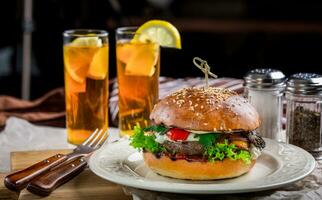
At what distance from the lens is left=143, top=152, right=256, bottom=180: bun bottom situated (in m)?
1.65

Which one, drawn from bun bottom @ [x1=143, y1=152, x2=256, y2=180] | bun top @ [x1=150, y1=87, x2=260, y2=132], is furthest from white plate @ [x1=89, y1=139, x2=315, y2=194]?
bun top @ [x1=150, y1=87, x2=260, y2=132]

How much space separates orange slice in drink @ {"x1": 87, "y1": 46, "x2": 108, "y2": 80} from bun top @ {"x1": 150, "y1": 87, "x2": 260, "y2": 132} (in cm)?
40

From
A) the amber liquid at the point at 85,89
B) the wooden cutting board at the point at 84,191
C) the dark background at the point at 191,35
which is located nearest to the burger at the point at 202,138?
the wooden cutting board at the point at 84,191

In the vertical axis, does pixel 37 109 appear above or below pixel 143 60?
below

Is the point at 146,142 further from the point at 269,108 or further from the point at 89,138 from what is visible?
the point at 269,108

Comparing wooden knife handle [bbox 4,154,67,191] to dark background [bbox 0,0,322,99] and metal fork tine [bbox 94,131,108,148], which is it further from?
dark background [bbox 0,0,322,99]

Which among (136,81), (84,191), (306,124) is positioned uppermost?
(136,81)

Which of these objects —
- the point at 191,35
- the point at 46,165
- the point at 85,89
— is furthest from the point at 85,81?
the point at 191,35

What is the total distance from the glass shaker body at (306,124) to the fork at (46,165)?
57cm

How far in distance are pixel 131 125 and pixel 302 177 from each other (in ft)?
2.47

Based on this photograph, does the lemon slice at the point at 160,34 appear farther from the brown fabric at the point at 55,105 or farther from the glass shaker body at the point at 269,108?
the brown fabric at the point at 55,105

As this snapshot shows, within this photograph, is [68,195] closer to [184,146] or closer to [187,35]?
[184,146]

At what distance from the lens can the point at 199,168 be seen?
1650mm

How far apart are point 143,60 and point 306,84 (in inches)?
20.3
